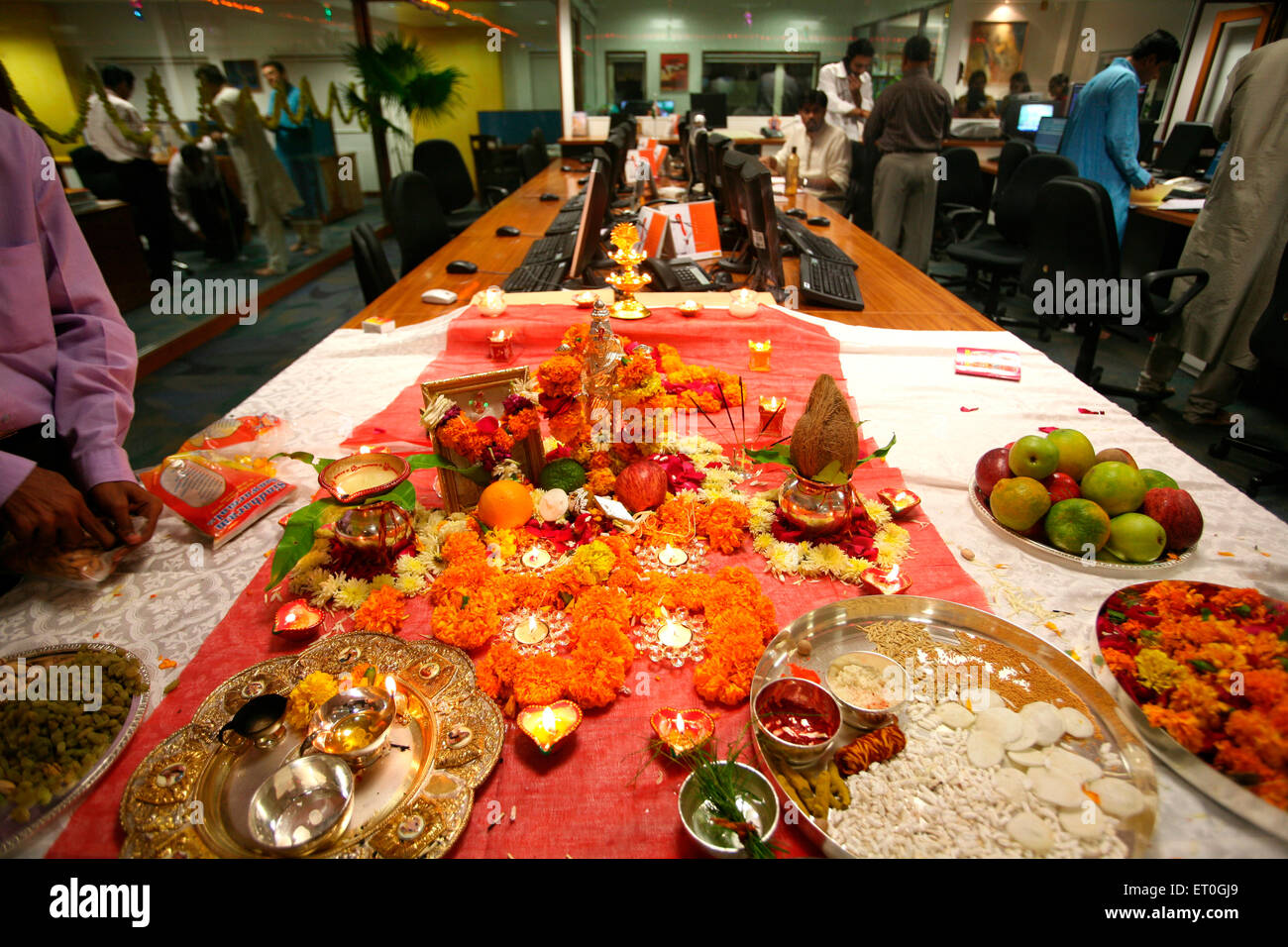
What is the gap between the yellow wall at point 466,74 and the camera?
725 centimetres

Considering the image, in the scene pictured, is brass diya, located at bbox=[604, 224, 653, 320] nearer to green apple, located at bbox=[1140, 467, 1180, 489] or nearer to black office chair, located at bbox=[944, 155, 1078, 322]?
green apple, located at bbox=[1140, 467, 1180, 489]

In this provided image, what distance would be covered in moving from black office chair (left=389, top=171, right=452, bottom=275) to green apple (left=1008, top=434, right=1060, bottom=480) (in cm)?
312

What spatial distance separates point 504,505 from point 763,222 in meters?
1.64

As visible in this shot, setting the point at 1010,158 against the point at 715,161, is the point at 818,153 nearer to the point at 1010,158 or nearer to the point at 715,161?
the point at 1010,158

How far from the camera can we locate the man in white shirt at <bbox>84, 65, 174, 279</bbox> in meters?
3.24

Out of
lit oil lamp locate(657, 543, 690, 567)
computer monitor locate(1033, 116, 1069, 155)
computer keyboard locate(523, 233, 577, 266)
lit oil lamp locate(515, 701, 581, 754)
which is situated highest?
computer monitor locate(1033, 116, 1069, 155)

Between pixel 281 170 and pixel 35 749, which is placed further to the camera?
pixel 281 170

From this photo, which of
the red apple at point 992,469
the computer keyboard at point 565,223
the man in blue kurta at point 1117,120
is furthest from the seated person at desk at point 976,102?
the red apple at point 992,469

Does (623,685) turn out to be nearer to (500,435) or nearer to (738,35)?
(500,435)

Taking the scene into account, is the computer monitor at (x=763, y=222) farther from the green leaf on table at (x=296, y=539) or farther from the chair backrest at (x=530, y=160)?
the chair backrest at (x=530, y=160)

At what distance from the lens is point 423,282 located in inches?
105

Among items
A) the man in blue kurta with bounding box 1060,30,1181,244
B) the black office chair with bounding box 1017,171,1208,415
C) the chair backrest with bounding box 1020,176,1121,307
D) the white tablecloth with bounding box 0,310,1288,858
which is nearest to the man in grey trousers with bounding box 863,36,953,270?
the man in blue kurta with bounding box 1060,30,1181,244
